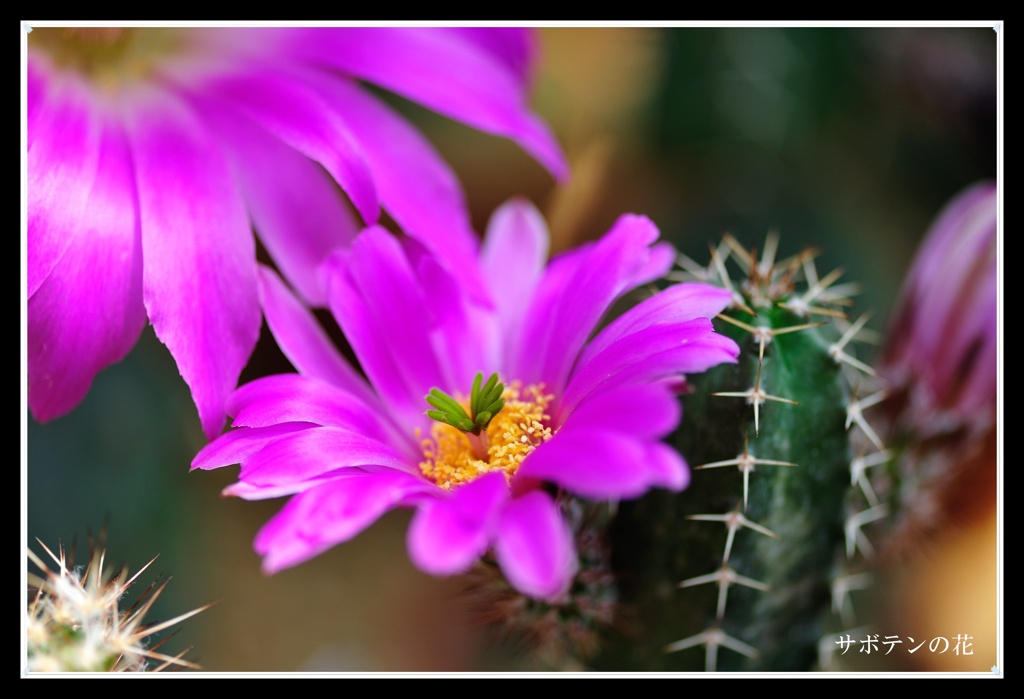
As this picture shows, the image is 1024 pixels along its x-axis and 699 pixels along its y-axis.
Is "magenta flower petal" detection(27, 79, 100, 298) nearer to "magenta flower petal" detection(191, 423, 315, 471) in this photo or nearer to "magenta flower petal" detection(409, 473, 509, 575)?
"magenta flower petal" detection(191, 423, 315, 471)

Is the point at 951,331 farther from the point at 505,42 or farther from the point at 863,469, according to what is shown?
the point at 505,42

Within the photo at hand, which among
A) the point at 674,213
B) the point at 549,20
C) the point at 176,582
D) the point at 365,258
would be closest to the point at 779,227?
the point at 674,213

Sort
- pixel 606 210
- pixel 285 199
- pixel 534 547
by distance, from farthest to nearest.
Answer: pixel 606 210
pixel 285 199
pixel 534 547

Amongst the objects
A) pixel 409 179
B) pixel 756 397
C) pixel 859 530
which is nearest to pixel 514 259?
pixel 409 179

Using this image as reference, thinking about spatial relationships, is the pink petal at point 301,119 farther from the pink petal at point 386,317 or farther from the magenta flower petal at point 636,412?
the magenta flower petal at point 636,412

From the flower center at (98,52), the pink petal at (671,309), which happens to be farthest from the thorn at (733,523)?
the flower center at (98,52)

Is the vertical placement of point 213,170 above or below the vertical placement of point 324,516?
above

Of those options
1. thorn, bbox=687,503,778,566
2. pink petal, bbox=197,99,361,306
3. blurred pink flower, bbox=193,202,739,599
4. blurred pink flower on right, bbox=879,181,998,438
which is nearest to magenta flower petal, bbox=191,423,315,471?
blurred pink flower, bbox=193,202,739,599
